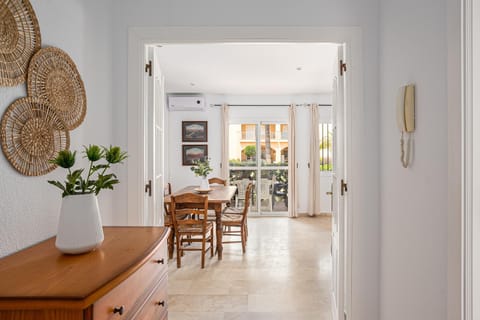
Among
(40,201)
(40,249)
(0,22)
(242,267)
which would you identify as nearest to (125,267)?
(40,249)

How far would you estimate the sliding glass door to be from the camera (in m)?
6.19

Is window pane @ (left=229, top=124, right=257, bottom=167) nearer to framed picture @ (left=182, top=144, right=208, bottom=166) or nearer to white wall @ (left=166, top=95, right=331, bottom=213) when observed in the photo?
white wall @ (left=166, top=95, right=331, bottom=213)

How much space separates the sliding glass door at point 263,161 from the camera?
20.3 ft

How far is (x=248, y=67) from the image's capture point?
4355 mm

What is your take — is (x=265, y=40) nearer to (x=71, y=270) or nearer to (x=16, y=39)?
(x=16, y=39)

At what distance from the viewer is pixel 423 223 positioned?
1.35m

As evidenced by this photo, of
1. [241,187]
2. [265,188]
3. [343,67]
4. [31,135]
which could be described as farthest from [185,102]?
[31,135]

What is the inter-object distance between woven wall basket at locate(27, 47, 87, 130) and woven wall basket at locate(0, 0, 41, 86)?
0.14 ft

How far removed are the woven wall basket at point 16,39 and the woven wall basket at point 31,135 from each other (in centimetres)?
11

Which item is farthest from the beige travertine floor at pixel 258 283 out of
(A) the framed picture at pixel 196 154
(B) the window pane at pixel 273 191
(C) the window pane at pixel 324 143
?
(A) the framed picture at pixel 196 154

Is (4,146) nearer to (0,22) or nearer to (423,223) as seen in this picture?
(0,22)

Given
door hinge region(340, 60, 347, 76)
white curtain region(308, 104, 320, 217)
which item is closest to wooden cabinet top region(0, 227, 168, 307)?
door hinge region(340, 60, 347, 76)

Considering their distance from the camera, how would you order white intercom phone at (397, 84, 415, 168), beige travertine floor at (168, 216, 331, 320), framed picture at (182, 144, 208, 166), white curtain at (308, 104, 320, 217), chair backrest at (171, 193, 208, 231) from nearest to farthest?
white intercom phone at (397, 84, 415, 168) → beige travertine floor at (168, 216, 331, 320) → chair backrest at (171, 193, 208, 231) → white curtain at (308, 104, 320, 217) → framed picture at (182, 144, 208, 166)

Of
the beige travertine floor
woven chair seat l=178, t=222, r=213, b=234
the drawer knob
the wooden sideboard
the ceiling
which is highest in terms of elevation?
the ceiling
